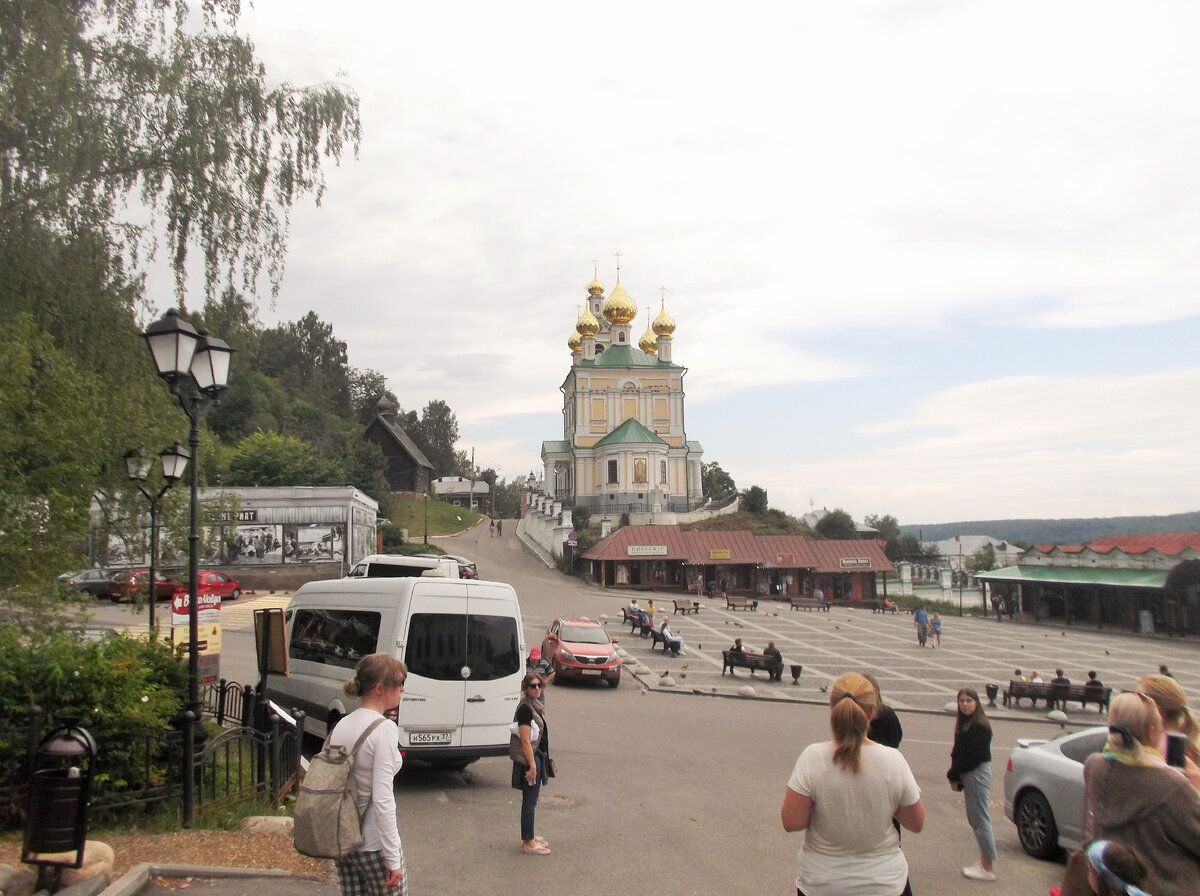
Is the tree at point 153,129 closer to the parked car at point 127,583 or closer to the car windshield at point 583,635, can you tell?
the car windshield at point 583,635

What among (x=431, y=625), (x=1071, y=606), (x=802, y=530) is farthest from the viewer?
(x=802, y=530)

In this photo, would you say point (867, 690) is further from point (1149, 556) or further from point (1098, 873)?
point (1149, 556)

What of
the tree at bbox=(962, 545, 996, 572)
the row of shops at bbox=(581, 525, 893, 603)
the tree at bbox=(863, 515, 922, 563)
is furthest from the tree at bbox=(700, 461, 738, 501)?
the row of shops at bbox=(581, 525, 893, 603)

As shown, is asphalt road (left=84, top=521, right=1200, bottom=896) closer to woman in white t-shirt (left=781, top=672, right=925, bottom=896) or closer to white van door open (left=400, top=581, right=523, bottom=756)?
white van door open (left=400, top=581, right=523, bottom=756)

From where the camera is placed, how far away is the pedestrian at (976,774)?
7.74 meters

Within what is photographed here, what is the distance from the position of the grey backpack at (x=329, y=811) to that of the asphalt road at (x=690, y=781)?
2.94 m

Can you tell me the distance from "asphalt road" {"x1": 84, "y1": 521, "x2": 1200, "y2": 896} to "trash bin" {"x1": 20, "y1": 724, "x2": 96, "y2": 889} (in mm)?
2503

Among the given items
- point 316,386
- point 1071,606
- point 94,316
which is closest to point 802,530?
point 1071,606

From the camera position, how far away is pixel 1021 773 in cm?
870

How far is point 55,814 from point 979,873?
701 cm

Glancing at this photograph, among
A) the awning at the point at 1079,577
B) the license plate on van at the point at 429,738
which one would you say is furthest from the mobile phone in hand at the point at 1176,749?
the awning at the point at 1079,577

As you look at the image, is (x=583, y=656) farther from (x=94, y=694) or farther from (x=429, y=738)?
(x=94, y=694)

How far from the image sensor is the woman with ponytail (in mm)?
4145

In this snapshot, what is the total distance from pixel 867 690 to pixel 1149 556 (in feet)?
140
